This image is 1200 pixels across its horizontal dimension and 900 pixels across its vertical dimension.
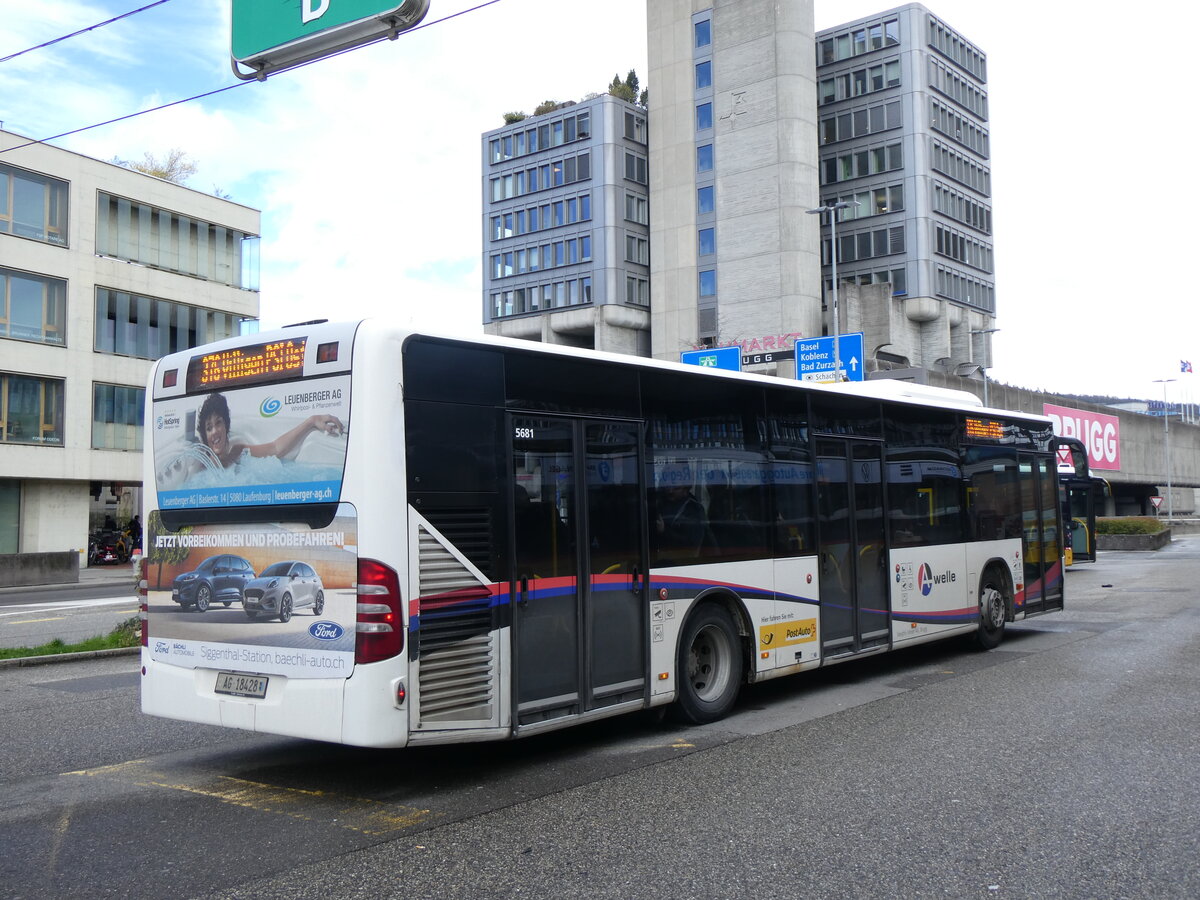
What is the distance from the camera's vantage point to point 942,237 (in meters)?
75.2

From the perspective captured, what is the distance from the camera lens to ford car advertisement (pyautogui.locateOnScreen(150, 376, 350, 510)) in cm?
698

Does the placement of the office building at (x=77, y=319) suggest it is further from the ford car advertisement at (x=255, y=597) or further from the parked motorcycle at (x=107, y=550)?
the ford car advertisement at (x=255, y=597)

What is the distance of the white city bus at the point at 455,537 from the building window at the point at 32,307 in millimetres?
34221

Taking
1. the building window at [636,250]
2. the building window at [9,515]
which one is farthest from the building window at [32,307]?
the building window at [636,250]

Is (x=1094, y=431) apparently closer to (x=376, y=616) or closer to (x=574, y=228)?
(x=574, y=228)

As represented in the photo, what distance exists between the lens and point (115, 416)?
41.2 meters

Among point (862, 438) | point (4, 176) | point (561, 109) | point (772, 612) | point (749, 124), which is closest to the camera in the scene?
point (772, 612)

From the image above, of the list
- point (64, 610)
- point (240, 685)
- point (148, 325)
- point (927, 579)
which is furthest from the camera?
point (148, 325)

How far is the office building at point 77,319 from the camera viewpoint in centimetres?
3819

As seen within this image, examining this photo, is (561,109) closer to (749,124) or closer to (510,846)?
(749,124)

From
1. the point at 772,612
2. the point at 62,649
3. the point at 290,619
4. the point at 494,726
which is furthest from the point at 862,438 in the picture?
the point at 62,649

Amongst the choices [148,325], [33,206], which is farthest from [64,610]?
[148,325]

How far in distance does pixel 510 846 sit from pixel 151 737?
178 inches

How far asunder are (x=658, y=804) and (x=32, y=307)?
38.4m
